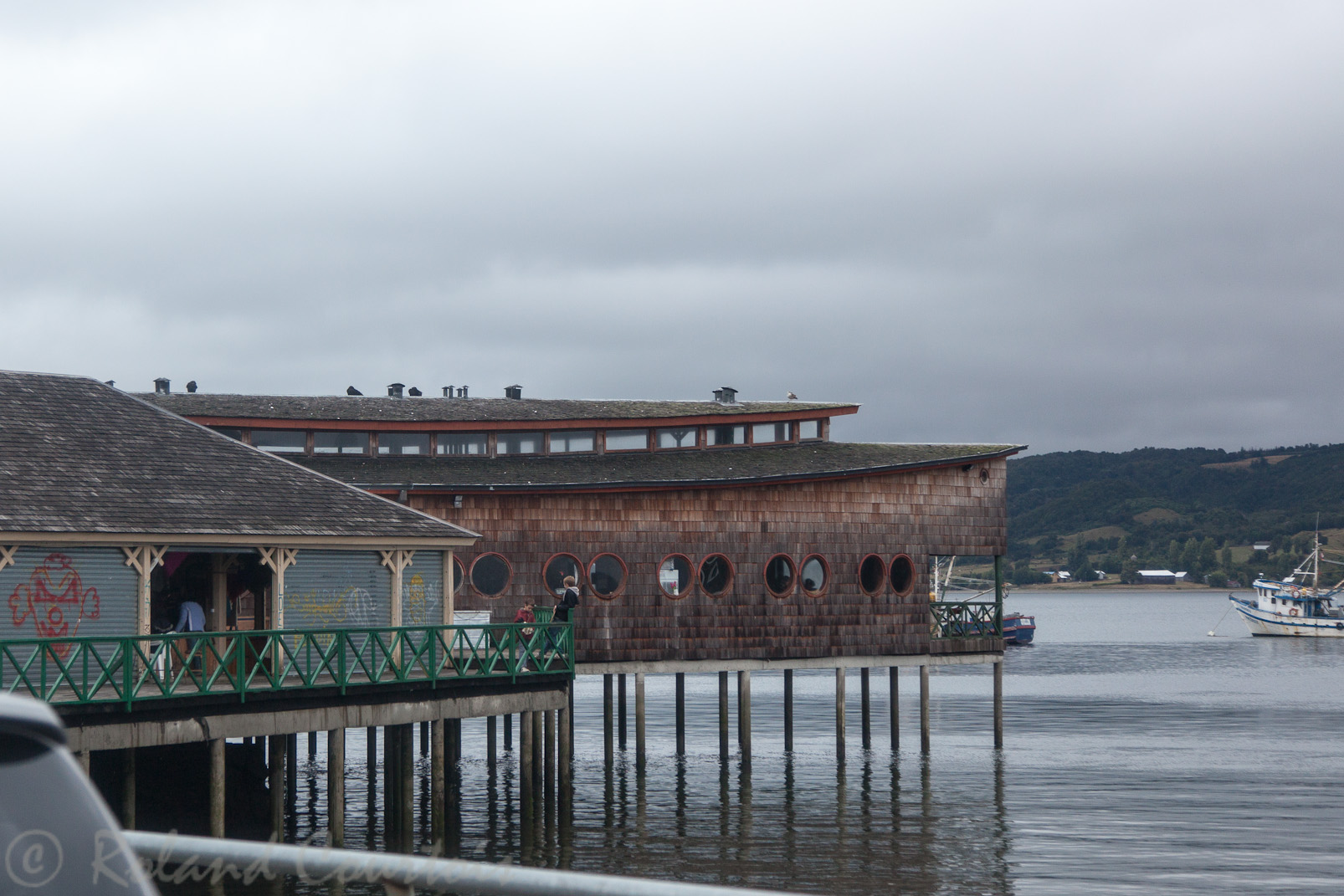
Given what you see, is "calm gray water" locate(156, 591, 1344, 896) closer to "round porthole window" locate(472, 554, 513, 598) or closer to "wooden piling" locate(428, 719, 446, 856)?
"wooden piling" locate(428, 719, 446, 856)

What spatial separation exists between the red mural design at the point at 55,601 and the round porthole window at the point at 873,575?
1753 cm

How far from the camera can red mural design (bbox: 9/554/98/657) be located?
20.5 meters

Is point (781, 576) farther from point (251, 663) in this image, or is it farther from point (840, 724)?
point (251, 663)

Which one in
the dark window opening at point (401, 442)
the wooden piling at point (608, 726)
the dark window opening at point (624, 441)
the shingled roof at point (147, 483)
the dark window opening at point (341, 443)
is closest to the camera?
the shingled roof at point (147, 483)

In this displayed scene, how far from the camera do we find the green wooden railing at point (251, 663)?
18562mm

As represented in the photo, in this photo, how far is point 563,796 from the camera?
2584 cm

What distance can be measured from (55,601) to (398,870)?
713 inches

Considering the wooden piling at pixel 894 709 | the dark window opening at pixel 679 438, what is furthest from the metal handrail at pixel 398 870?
the wooden piling at pixel 894 709

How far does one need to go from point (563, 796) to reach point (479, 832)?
1739 mm

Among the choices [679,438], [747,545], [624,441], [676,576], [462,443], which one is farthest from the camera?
[679,438]

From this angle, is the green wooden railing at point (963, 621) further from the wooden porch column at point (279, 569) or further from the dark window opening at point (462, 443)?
the wooden porch column at point (279, 569)

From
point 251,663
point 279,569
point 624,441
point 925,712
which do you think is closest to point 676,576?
point 624,441

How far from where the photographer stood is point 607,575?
30344 millimetres

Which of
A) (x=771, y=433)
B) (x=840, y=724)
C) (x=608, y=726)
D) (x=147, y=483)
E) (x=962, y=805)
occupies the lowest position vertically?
(x=962, y=805)
